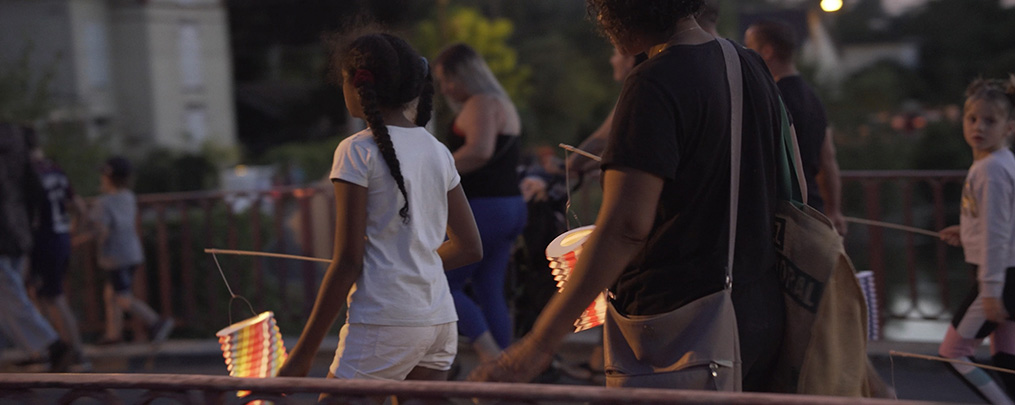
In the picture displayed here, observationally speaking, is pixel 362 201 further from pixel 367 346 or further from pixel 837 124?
pixel 837 124

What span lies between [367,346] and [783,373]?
1.12 meters

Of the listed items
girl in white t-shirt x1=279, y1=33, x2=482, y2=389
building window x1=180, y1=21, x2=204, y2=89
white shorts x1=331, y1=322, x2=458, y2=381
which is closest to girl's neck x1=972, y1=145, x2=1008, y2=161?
girl in white t-shirt x1=279, y1=33, x2=482, y2=389

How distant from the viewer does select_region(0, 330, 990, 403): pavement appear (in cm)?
533

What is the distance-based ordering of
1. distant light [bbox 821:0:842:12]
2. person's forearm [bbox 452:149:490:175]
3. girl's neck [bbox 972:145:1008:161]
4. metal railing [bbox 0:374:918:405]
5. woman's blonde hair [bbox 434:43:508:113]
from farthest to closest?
1. distant light [bbox 821:0:842:12]
2. woman's blonde hair [bbox 434:43:508:113]
3. person's forearm [bbox 452:149:490:175]
4. girl's neck [bbox 972:145:1008:161]
5. metal railing [bbox 0:374:918:405]

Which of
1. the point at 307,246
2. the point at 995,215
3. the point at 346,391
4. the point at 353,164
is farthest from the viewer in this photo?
the point at 307,246

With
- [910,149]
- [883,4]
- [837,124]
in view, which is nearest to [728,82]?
[910,149]

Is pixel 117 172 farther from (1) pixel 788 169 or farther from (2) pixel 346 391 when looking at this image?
(1) pixel 788 169

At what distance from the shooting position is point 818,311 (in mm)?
2154

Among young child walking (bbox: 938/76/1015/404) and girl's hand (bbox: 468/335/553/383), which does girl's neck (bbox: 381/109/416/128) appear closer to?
girl's hand (bbox: 468/335/553/383)

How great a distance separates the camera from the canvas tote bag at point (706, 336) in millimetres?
2133

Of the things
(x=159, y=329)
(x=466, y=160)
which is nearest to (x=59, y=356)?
(x=159, y=329)

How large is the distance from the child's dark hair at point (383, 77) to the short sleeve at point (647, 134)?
85cm

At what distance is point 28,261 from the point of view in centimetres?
725

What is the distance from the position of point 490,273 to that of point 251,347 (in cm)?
210
